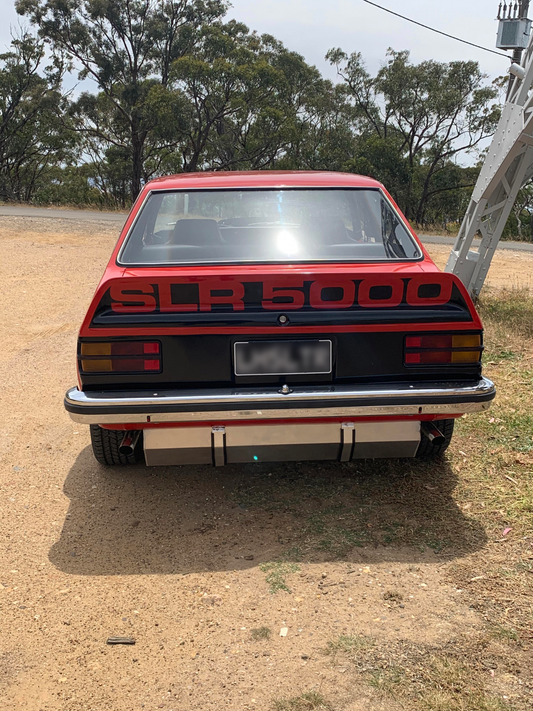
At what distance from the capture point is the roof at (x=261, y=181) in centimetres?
387

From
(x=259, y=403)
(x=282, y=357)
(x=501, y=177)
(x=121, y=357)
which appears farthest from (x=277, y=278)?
(x=501, y=177)

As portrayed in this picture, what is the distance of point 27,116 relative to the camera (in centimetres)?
3167

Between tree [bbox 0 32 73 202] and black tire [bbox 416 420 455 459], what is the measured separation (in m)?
28.3

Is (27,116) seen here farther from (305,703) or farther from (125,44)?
(305,703)

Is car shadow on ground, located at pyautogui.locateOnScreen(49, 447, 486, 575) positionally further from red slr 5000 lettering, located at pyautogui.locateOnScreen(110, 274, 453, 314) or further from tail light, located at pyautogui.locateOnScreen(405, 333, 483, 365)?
red slr 5000 lettering, located at pyautogui.locateOnScreen(110, 274, 453, 314)

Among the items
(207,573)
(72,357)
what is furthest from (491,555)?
(72,357)

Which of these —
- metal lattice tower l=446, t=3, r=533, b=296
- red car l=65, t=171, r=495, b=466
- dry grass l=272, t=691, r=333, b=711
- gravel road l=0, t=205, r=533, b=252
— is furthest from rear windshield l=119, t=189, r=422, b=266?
gravel road l=0, t=205, r=533, b=252

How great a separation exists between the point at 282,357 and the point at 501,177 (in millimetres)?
5848

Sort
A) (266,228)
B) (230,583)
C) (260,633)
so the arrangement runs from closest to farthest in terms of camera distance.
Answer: (260,633)
(230,583)
(266,228)

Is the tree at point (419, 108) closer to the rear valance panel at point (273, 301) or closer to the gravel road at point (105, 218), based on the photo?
the gravel road at point (105, 218)

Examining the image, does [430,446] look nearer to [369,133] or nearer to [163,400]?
[163,400]

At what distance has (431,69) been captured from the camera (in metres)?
27.2

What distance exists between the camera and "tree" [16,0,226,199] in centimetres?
2842

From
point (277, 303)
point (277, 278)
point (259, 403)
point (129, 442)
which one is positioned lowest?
point (129, 442)
